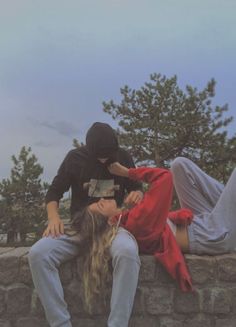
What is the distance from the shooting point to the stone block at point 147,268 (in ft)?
11.3

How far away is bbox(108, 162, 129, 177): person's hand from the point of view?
3586mm

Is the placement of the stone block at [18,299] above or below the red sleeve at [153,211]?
below

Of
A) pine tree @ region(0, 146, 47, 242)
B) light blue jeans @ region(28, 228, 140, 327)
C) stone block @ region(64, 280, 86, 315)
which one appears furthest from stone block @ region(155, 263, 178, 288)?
pine tree @ region(0, 146, 47, 242)

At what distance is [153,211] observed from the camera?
3.30m

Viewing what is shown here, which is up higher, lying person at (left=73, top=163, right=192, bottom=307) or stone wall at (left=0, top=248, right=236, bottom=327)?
lying person at (left=73, top=163, right=192, bottom=307)

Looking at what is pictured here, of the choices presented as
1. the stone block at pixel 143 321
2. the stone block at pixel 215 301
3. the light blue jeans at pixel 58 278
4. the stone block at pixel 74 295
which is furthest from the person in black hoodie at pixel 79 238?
the stone block at pixel 215 301

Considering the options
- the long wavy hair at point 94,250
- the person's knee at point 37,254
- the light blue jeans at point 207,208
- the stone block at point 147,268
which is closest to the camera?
the person's knee at point 37,254

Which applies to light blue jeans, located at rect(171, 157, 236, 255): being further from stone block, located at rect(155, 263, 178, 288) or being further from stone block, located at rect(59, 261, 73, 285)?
stone block, located at rect(59, 261, 73, 285)

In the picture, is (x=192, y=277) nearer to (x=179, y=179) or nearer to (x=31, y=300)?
(x=179, y=179)

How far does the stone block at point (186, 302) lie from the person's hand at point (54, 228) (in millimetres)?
892

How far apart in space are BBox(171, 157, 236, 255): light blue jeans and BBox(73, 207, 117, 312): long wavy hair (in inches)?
25.3

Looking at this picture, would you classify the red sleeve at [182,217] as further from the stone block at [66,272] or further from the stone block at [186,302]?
the stone block at [66,272]

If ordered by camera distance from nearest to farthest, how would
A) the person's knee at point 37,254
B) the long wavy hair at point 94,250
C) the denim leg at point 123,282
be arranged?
1. the denim leg at point 123,282
2. the person's knee at point 37,254
3. the long wavy hair at point 94,250

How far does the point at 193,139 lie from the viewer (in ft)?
40.1
